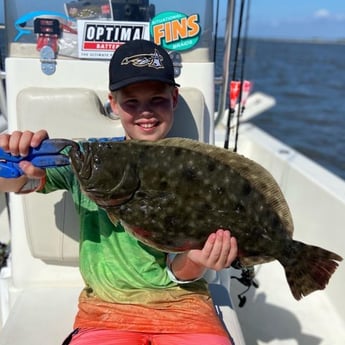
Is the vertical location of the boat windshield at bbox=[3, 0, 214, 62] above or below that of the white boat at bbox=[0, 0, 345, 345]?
above

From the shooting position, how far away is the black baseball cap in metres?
1.96

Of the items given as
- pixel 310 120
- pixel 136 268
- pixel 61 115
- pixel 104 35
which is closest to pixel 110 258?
pixel 136 268

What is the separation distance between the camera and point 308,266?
177cm

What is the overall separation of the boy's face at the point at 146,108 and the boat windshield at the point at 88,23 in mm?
592

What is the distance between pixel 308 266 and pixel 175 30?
4.83 ft

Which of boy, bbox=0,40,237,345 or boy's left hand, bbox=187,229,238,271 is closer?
boy's left hand, bbox=187,229,238,271

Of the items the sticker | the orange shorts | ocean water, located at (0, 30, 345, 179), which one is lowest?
ocean water, located at (0, 30, 345, 179)

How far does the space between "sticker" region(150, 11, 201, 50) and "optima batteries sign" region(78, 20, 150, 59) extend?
2.2 inches

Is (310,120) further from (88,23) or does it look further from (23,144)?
(23,144)

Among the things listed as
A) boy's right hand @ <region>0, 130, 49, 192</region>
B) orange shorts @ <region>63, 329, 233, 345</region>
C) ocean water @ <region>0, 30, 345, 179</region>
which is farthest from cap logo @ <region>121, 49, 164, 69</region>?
ocean water @ <region>0, 30, 345, 179</region>

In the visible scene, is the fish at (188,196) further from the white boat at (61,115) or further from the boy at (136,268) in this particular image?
the white boat at (61,115)

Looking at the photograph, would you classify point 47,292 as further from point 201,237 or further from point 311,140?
point 311,140

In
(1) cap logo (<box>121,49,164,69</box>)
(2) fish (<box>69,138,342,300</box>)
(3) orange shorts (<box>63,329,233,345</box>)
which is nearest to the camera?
(2) fish (<box>69,138,342,300</box>)

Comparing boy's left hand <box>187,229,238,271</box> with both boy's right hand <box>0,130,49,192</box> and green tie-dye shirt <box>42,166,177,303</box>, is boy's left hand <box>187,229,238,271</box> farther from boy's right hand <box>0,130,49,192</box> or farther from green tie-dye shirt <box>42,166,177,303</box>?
boy's right hand <box>0,130,49,192</box>
